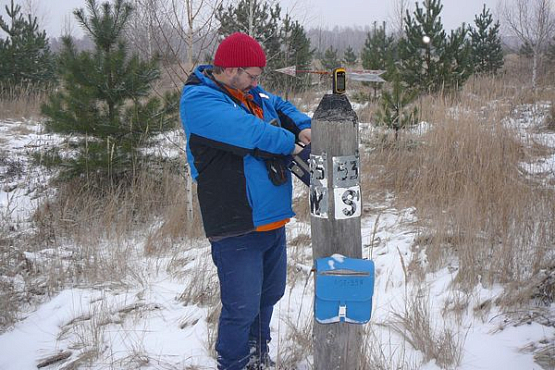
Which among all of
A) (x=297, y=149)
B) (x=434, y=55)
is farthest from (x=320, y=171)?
(x=434, y=55)

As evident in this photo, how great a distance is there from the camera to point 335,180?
146cm

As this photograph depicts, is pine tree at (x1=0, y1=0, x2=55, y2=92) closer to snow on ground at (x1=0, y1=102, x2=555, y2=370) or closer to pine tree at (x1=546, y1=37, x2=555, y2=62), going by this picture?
snow on ground at (x1=0, y1=102, x2=555, y2=370)

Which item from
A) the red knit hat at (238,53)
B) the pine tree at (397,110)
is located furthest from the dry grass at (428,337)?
the pine tree at (397,110)

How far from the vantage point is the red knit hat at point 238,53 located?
177cm

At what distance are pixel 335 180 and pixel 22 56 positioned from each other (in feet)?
41.3

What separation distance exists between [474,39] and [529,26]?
1.94m

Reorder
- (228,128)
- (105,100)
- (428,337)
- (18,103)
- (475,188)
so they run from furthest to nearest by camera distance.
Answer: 1. (18,103)
2. (105,100)
3. (475,188)
4. (428,337)
5. (228,128)

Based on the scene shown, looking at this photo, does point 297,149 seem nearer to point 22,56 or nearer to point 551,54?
point 22,56

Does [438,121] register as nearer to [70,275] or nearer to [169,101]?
[169,101]

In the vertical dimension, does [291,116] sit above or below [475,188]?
above

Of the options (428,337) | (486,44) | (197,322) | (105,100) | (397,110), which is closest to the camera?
(428,337)

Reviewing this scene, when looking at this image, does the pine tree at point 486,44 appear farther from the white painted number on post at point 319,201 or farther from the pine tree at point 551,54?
the white painted number on post at point 319,201

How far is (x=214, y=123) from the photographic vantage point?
1.68m

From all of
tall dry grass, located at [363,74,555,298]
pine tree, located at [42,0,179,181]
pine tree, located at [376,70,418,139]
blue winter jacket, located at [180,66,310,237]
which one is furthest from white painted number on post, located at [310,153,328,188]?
pine tree, located at [376,70,418,139]
